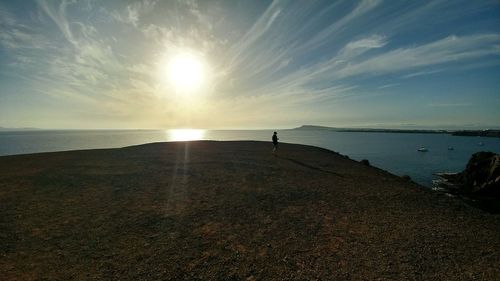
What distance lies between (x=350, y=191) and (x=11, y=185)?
58.9 feet

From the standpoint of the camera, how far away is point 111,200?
35.2 ft

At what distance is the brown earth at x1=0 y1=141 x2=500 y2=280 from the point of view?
5875mm

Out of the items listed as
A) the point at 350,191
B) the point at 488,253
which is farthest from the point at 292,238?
the point at 350,191

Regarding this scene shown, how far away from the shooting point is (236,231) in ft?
25.9

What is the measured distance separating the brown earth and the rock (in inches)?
505

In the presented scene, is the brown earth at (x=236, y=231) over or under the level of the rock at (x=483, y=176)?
over

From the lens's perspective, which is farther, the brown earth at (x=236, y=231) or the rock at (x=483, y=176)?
the rock at (x=483, y=176)

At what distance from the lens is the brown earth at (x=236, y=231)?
19.3ft

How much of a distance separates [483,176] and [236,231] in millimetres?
25995

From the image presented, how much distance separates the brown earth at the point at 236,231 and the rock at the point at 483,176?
12.8m

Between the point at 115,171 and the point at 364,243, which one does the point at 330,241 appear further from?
the point at 115,171

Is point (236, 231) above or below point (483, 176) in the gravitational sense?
above

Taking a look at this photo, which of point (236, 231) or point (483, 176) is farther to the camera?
point (483, 176)

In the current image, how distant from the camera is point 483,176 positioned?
2203cm
